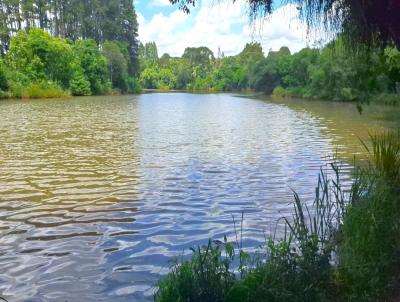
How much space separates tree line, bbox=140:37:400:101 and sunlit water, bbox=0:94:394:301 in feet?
9.08

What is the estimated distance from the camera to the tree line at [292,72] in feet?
17.8

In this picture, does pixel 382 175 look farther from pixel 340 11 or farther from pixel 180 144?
pixel 180 144

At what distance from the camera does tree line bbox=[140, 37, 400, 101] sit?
17.8 feet

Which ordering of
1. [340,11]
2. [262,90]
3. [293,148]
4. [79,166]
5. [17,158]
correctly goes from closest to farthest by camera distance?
[340,11] < [79,166] < [17,158] < [293,148] < [262,90]

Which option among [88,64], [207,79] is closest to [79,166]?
[88,64]

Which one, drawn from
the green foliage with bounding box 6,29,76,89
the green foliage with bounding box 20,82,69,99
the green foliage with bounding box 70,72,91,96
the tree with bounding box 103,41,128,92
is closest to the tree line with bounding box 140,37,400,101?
the tree with bounding box 103,41,128,92

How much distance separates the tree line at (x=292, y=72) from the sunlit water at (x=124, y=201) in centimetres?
277

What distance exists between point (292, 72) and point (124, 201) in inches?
2879

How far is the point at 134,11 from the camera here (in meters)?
112

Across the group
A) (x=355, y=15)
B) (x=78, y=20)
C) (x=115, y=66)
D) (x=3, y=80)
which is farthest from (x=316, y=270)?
(x=78, y=20)

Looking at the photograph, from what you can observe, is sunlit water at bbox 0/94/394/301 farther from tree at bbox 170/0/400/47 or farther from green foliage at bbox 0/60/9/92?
green foliage at bbox 0/60/9/92

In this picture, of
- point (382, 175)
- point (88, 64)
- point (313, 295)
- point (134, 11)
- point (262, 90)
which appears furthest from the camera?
point (134, 11)

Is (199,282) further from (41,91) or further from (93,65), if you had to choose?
(93,65)

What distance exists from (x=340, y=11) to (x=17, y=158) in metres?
11.4
